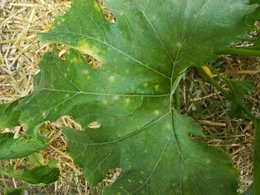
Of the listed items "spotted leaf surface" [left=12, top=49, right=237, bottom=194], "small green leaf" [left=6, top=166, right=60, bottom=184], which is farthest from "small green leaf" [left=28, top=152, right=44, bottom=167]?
"spotted leaf surface" [left=12, top=49, right=237, bottom=194]

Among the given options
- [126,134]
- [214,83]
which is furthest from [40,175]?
[214,83]

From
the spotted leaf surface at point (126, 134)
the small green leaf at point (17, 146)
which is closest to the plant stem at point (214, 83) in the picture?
the spotted leaf surface at point (126, 134)

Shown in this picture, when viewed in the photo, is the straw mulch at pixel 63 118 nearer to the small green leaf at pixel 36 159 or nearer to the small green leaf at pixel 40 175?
the small green leaf at pixel 36 159

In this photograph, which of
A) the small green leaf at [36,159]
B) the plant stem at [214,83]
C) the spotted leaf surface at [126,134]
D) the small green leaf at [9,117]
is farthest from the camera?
the small green leaf at [36,159]

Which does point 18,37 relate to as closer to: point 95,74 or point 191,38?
point 95,74

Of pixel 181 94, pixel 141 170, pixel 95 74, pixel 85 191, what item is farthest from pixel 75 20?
pixel 85 191

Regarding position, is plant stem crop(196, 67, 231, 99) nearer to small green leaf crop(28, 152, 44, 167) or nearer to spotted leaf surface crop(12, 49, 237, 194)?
spotted leaf surface crop(12, 49, 237, 194)
